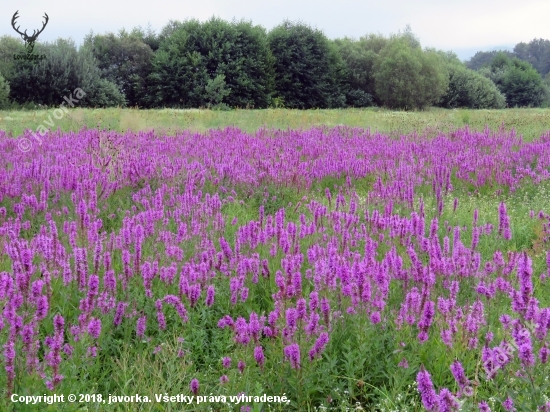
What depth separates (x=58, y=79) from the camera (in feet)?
121

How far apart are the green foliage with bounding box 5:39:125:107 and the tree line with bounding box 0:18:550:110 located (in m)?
0.07

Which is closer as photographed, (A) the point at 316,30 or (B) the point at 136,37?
(B) the point at 136,37

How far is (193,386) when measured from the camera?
2469mm

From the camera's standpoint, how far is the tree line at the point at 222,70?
124 feet

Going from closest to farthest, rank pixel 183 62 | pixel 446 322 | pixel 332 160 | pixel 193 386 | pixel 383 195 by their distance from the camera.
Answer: pixel 193 386 < pixel 446 322 < pixel 383 195 < pixel 332 160 < pixel 183 62

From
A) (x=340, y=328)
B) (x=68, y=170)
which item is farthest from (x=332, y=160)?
(x=340, y=328)

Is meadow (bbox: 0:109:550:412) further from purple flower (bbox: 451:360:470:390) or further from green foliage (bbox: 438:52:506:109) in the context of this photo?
green foliage (bbox: 438:52:506:109)

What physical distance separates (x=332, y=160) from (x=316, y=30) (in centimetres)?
4382

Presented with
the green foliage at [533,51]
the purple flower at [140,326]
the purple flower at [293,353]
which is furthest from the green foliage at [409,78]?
the green foliage at [533,51]

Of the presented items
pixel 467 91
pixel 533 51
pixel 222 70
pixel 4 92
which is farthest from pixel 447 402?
pixel 533 51

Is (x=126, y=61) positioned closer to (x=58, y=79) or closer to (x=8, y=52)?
(x=58, y=79)

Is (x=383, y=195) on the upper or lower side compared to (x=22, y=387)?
upper

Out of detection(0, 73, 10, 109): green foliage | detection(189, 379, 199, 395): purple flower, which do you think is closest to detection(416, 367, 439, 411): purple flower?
detection(189, 379, 199, 395): purple flower

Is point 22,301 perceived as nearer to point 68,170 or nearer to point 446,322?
point 446,322
